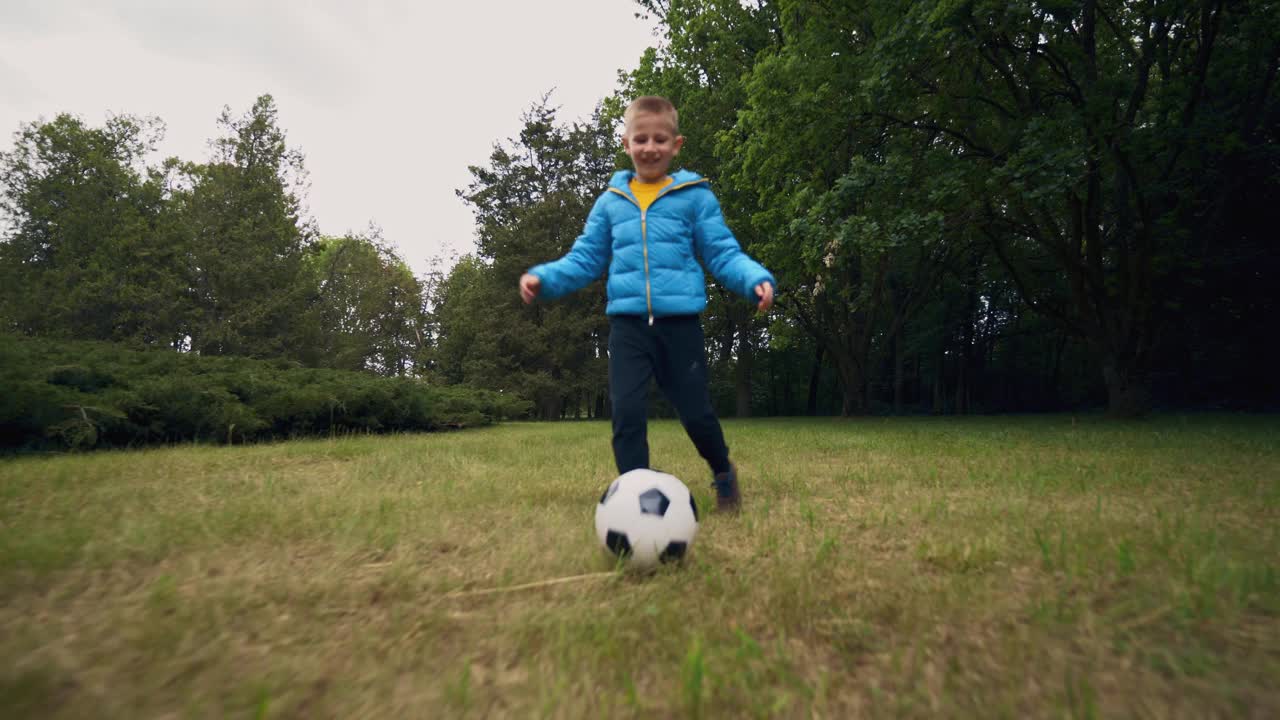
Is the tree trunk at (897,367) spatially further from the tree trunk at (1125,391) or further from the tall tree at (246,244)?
the tall tree at (246,244)

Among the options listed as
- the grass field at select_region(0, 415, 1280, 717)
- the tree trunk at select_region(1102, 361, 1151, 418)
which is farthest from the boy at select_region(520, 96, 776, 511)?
the tree trunk at select_region(1102, 361, 1151, 418)

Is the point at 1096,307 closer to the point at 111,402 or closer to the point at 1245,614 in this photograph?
the point at 1245,614

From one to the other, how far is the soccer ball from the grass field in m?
0.09

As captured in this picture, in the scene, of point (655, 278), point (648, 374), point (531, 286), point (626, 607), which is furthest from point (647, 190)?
point (626, 607)

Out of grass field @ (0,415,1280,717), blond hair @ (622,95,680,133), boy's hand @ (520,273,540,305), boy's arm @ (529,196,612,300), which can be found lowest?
grass field @ (0,415,1280,717)

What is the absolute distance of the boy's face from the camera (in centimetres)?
325

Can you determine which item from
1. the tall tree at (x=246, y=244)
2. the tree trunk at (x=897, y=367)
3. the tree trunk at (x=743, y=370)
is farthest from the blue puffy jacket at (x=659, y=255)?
the tall tree at (x=246, y=244)

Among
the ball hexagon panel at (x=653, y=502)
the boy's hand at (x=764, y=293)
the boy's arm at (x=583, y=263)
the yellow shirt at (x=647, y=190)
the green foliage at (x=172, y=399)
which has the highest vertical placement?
the yellow shirt at (x=647, y=190)

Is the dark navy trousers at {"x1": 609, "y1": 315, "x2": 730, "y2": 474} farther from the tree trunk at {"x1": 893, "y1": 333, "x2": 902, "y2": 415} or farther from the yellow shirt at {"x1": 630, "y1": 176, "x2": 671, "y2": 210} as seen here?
the tree trunk at {"x1": 893, "y1": 333, "x2": 902, "y2": 415}

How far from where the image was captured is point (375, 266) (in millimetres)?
37781

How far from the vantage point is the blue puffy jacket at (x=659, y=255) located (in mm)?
3285

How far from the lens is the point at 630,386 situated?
10.9 ft

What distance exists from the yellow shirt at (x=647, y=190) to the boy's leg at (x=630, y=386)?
70 centimetres

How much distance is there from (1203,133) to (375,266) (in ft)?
130
